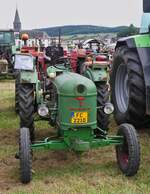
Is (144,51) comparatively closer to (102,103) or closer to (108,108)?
(102,103)

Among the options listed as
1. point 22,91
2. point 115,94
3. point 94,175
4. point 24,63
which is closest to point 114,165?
point 94,175

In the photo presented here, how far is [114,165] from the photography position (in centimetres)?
531

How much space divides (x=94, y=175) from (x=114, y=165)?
1.51ft

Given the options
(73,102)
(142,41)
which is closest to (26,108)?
(73,102)

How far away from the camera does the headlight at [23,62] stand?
6141mm

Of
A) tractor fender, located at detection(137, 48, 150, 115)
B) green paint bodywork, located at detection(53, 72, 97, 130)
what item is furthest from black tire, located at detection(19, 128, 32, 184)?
tractor fender, located at detection(137, 48, 150, 115)

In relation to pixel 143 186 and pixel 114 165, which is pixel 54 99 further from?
pixel 143 186

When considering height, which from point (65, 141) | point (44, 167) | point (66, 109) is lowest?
point (44, 167)

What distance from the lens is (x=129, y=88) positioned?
21.6ft

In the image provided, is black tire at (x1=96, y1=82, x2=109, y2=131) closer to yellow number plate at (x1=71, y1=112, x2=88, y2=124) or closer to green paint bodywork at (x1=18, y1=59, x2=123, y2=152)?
green paint bodywork at (x1=18, y1=59, x2=123, y2=152)

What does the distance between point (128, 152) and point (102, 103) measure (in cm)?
115

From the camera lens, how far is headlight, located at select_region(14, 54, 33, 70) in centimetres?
614

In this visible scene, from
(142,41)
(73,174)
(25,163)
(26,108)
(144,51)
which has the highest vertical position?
(142,41)

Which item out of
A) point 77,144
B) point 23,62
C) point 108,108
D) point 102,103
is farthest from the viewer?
point 23,62
